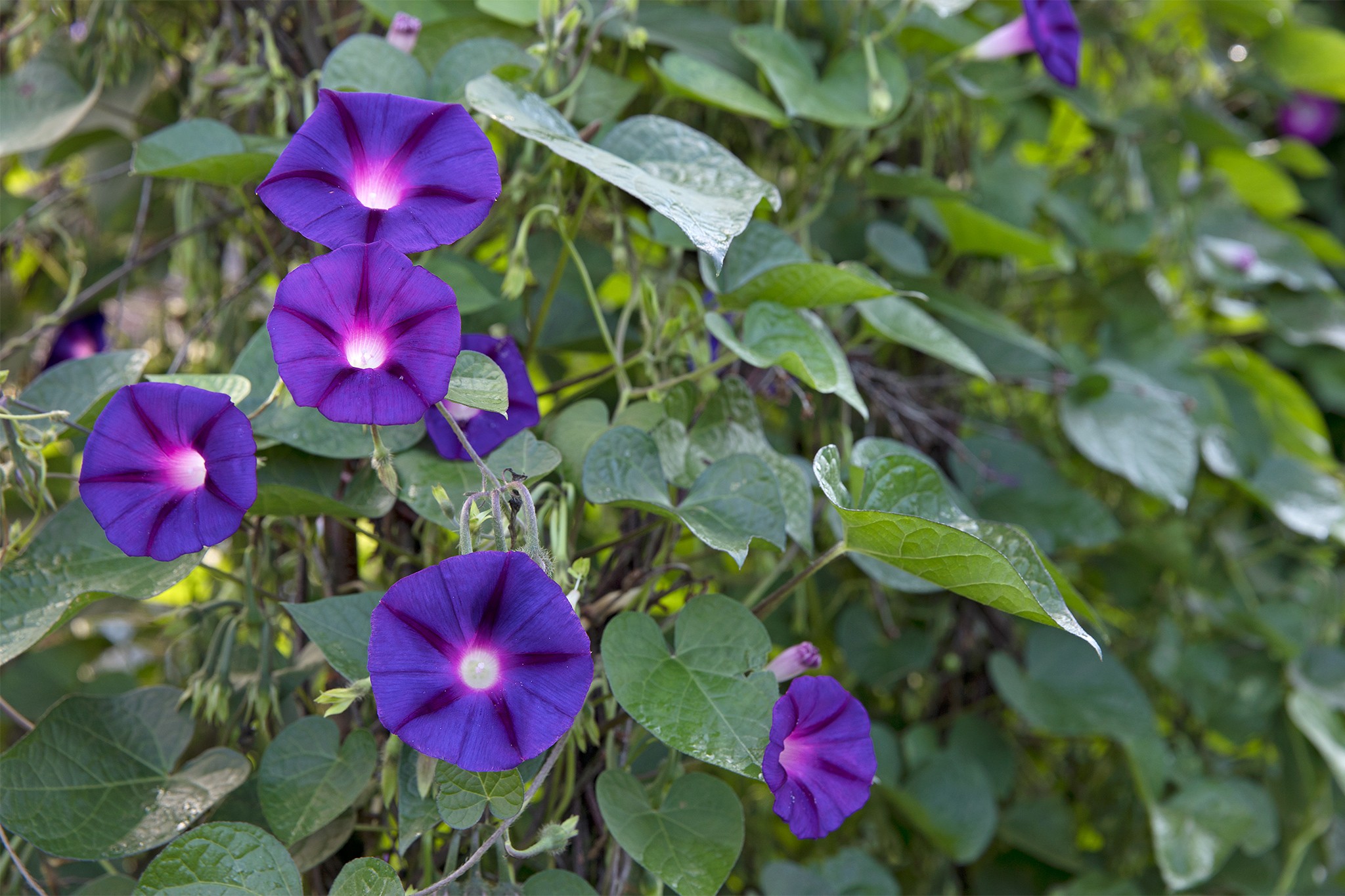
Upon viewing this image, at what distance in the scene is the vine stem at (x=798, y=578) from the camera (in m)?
0.64

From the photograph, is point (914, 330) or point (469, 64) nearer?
point (469, 64)

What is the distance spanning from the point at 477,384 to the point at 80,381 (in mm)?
384

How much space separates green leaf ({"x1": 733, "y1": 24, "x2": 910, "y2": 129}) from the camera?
0.84 meters

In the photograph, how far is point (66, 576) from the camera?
0.65 meters

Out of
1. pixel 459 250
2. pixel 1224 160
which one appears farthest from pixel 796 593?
pixel 1224 160

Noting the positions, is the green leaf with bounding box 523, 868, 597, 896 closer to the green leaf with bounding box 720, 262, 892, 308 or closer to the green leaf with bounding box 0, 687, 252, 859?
the green leaf with bounding box 0, 687, 252, 859

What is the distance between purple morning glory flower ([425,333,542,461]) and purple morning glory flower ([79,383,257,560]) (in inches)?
4.7

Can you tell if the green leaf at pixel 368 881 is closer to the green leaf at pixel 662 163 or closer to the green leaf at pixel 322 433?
the green leaf at pixel 322 433

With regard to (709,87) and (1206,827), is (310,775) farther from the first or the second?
(1206,827)

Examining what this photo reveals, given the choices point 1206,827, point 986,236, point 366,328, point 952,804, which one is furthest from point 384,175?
point 1206,827

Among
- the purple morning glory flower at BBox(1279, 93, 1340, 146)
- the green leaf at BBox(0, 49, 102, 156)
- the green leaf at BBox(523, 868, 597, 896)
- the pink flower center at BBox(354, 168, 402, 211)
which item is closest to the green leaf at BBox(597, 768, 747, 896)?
the green leaf at BBox(523, 868, 597, 896)

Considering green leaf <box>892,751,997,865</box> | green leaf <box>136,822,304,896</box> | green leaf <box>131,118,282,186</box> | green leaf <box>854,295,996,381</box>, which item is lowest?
green leaf <box>892,751,997,865</box>

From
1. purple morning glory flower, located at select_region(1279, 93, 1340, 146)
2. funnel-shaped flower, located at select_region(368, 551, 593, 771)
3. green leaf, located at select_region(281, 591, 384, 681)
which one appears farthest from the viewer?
purple morning glory flower, located at select_region(1279, 93, 1340, 146)

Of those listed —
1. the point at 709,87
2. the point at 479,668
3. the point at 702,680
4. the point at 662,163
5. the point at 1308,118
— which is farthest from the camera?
the point at 1308,118
